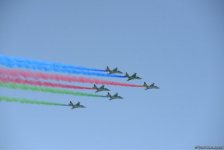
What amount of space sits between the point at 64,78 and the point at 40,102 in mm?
5540

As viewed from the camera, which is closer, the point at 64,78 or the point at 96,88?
the point at 64,78

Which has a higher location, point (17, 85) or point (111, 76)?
point (111, 76)

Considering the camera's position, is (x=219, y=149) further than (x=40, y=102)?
Yes

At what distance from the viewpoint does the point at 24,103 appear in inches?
2008

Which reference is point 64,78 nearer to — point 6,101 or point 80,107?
point 6,101

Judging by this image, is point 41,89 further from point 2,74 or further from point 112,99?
point 112,99

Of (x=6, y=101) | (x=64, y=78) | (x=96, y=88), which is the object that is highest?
(x=96, y=88)

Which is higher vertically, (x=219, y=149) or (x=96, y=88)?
(x=96, y=88)

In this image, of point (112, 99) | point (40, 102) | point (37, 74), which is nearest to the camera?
point (37, 74)

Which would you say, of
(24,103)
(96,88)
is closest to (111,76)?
(96,88)

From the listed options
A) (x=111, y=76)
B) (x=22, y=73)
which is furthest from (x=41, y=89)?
(x=111, y=76)

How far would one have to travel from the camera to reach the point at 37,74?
4688 cm

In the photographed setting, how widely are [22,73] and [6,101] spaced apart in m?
5.45

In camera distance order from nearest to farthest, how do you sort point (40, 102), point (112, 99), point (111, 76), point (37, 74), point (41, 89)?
1. point (37, 74)
2. point (41, 89)
3. point (40, 102)
4. point (111, 76)
5. point (112, 99)
